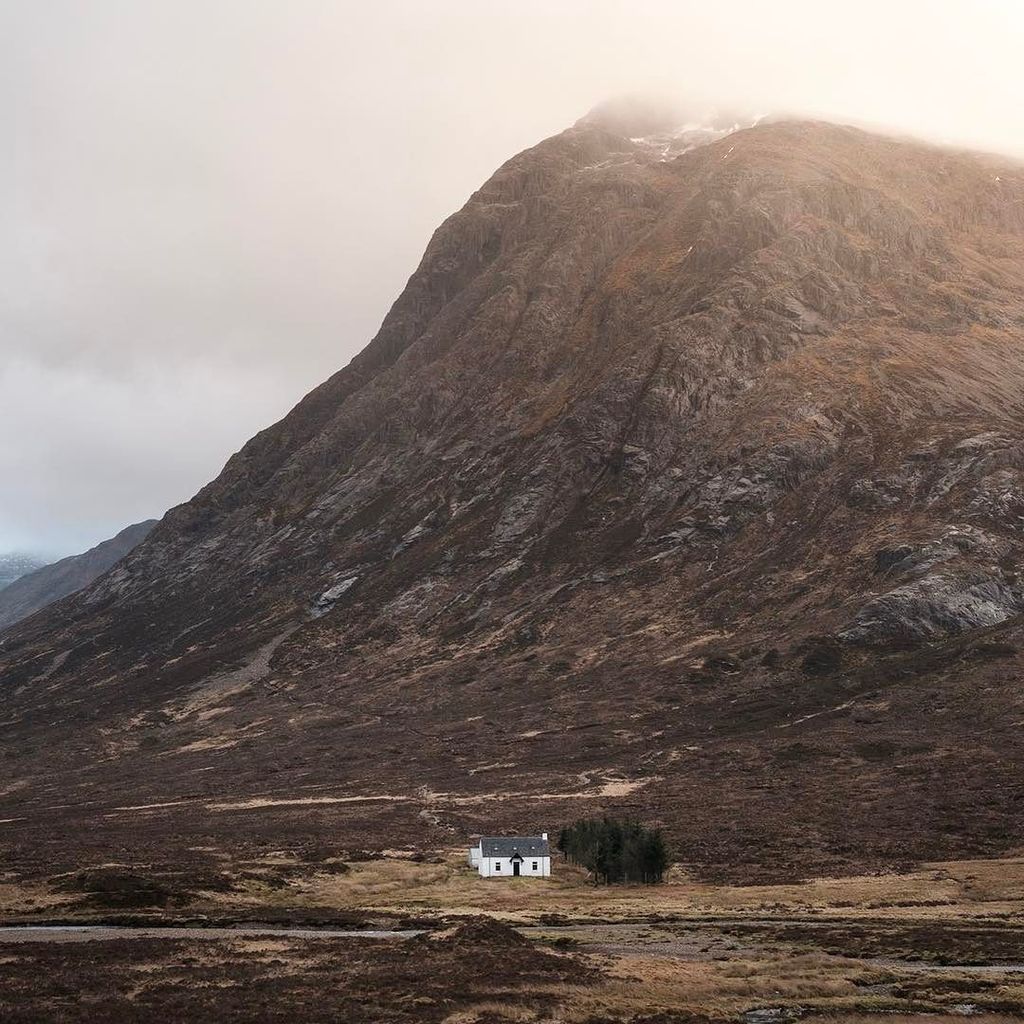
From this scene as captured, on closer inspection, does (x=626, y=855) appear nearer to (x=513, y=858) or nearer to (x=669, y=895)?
(x=669, y=895)

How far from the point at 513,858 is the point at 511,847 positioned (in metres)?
1.04

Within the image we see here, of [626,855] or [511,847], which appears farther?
[511,847]

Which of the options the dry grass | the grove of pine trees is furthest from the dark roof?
the grove of pine trees

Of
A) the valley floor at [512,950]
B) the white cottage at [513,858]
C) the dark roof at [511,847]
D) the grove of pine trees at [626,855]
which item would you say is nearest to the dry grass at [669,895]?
the valley floor at [512,950]

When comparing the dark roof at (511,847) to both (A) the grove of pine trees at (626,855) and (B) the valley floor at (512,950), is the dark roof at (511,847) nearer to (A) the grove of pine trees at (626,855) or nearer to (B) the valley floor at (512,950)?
(B) the valley floor at (512,950)

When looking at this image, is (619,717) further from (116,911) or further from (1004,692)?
(116,911)

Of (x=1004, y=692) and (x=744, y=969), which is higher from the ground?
(x=1004, y=692)

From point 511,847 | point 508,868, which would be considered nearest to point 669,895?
point 508,868

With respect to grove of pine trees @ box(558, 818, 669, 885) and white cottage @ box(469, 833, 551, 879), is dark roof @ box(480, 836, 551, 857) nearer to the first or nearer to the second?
white cottage @ box(469, 833, 551, 879)

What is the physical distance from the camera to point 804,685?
196 m

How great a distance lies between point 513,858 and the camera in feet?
330

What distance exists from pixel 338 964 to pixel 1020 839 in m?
87.8

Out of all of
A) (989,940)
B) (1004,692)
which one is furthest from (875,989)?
(1004,692)

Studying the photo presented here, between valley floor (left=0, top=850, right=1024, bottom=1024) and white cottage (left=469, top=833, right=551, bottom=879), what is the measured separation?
3.55 meters
